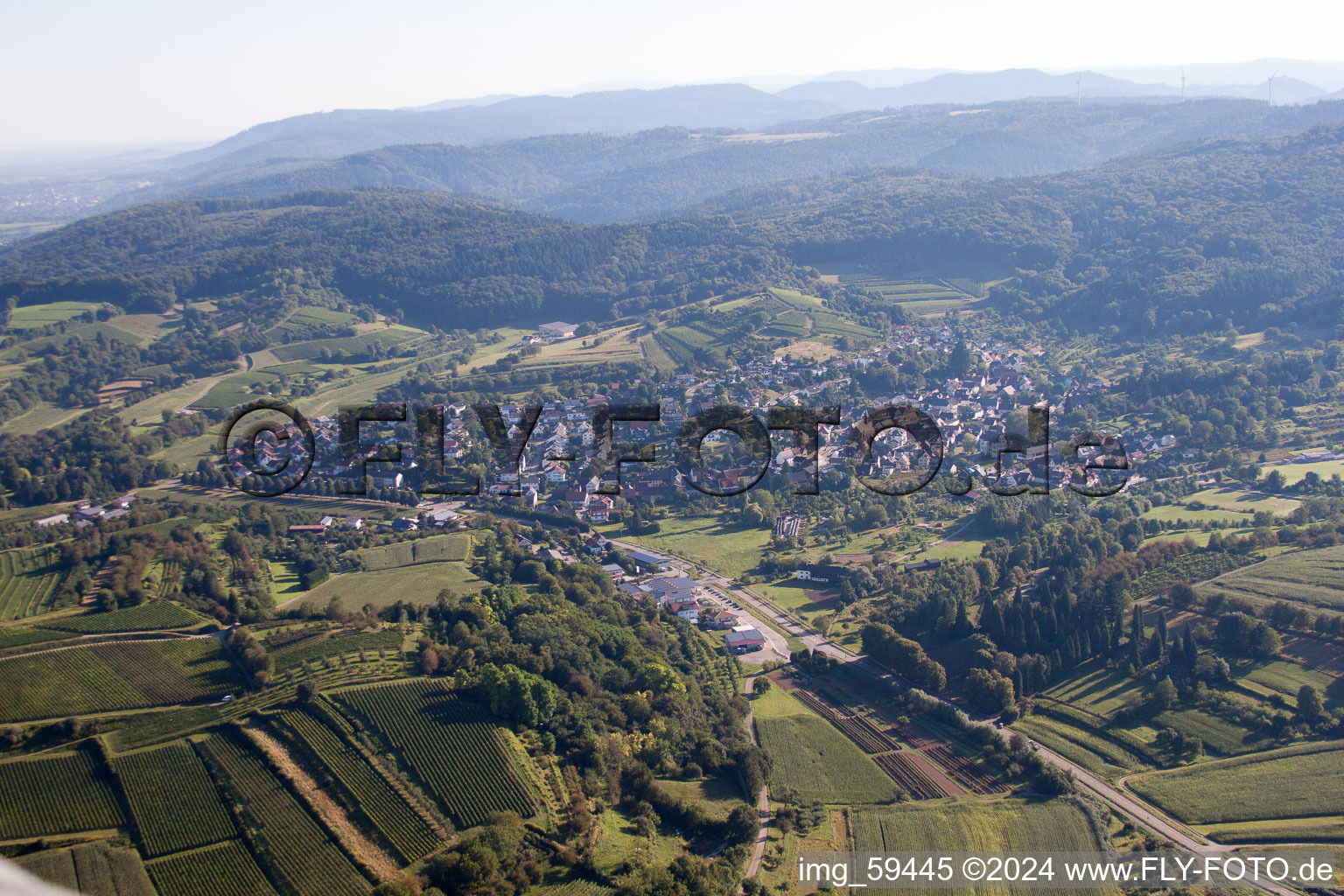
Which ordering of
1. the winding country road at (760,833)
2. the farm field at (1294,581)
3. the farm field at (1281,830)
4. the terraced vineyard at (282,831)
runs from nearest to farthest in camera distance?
1. the terraced vineyard at (282,831)
2. the winding country road at (760,833)
3. the farm field at (1281,830)
4. the farm field at (1294,581)

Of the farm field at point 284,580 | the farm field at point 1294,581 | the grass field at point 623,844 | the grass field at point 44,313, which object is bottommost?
the grass field at point 623,844

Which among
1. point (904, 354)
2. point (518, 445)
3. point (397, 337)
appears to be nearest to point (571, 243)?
point (397, 337)

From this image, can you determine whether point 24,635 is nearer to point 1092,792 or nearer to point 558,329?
point 1092,792

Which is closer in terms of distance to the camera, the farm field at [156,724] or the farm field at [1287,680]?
the farm field at [156,724]

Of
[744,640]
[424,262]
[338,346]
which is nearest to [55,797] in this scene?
[744,640]

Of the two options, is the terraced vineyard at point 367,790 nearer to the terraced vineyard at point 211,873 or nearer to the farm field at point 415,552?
the terraced vineyard at point 211,873

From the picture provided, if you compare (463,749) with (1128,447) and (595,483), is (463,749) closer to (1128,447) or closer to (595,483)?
(595,483)

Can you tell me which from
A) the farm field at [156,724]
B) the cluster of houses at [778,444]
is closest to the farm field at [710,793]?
the farm field at [156,724]
